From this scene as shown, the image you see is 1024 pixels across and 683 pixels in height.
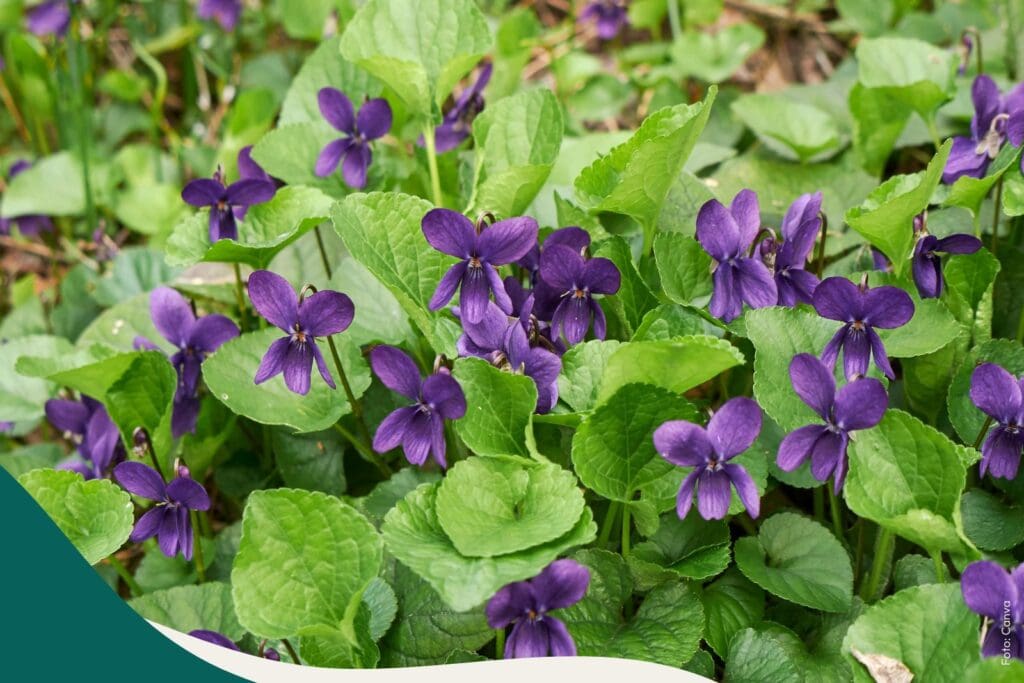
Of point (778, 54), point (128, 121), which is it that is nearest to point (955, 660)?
point (778, 54)

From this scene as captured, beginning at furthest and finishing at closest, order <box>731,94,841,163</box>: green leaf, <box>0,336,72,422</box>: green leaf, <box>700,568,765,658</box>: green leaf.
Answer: <box>731,94,841,163</box>: green leaf < <box>0,336,72,422</box>: green leaf < <box>700,568,765,658</box>: green leaf

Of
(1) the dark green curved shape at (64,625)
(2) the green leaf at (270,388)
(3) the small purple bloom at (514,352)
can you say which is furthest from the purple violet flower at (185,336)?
(3) the small purple bloom at (514,352)

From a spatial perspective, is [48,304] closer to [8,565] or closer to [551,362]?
[8,565]

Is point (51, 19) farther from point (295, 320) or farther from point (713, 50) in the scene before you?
point (295, 320)

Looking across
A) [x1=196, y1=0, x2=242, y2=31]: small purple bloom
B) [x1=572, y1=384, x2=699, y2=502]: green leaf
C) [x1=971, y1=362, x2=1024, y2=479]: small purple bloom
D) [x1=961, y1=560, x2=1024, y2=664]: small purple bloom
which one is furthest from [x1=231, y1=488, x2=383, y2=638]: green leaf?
[x1=196, y1=0, x2=242, y2=31]: small purple bloom

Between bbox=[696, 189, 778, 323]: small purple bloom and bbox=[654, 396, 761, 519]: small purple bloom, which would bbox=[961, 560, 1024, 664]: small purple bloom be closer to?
bbox=[654, 396, 761, 519]: small purple bloom
